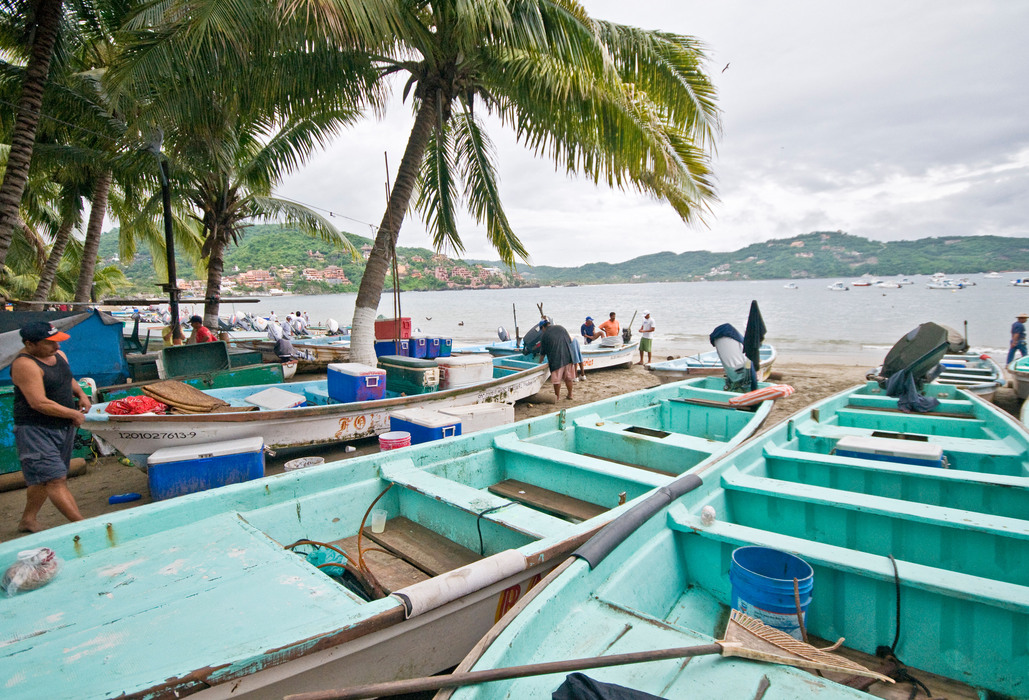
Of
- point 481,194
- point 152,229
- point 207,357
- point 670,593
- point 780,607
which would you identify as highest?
point 152,229

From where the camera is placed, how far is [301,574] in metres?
2.31

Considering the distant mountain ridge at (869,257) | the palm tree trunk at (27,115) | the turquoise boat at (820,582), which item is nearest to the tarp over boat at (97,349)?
the palm tree trunk at (27,115)

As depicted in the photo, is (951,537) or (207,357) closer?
(951,537)

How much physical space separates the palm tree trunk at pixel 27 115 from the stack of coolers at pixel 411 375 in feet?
19.9

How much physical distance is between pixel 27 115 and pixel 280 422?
6.79 m

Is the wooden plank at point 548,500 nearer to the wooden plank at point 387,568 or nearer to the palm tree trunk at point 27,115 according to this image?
the wooden plank at point 387,568

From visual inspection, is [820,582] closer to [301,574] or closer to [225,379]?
[301,574]

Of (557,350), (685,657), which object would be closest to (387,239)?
(557,350)

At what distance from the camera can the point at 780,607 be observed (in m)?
2.22

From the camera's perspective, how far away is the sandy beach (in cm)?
528

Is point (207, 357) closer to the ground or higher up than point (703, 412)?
higher up

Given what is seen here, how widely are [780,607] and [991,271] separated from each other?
470 feet

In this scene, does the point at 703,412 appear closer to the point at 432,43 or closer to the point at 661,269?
the point at 432,43

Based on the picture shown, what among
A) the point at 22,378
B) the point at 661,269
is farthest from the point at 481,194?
the point at 661,269
